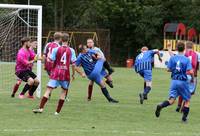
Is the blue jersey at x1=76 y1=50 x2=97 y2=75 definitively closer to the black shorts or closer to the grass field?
the grass field

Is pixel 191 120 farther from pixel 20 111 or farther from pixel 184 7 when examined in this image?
pixel 184 7

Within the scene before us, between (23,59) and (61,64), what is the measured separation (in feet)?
12.3

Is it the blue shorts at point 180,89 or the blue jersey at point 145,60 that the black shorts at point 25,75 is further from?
the blue shorts at point 180,89

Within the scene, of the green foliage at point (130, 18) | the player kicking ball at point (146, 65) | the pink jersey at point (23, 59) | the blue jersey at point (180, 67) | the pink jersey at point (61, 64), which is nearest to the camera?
the blue jersey at point (180, 67)

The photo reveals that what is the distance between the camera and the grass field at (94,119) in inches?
466

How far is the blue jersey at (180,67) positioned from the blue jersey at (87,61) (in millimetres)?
4381

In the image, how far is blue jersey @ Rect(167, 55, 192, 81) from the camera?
13.9 metres

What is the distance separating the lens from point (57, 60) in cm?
1431

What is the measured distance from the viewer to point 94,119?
45.6 feet

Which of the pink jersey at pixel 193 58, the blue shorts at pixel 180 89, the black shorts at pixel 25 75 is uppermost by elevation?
the pink jersey at pixel 193 58

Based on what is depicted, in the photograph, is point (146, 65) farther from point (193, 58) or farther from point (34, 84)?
point (34, 84)

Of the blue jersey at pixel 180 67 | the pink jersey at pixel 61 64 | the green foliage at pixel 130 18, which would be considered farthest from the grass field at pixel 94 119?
the green foliage at pixel 130 18

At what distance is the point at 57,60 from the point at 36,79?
384 cm

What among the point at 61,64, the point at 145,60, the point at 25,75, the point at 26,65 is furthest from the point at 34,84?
the point at 61,64
